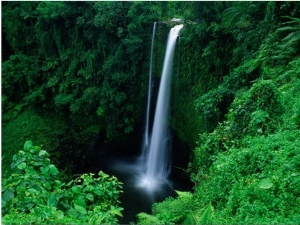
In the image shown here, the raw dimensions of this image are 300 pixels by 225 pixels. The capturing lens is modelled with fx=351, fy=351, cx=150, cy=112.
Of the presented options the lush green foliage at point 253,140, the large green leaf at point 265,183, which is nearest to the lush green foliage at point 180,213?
the lush green foliage at point 253,140

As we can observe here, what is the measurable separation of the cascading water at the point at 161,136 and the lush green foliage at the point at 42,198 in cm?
896

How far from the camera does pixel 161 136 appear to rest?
520 inches

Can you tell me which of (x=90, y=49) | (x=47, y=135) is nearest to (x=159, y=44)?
(x=90, y=49)

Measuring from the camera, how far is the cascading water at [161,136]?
40.9ft

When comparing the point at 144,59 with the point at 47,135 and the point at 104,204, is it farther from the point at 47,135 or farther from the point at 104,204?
the point at 104,204

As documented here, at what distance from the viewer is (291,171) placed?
3885mm

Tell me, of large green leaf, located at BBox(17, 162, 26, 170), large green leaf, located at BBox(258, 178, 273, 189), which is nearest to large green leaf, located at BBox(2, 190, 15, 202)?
large green leaf, located at BBox(17, 162, 26, 170)

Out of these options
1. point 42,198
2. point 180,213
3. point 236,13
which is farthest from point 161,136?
point 42,198

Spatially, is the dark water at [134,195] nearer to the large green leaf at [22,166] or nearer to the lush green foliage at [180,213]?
the lush green foliage at [180,213]

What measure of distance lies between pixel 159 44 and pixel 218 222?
10.1 meters

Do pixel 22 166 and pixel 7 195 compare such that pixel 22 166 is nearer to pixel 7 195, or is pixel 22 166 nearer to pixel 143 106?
pixel 7 195

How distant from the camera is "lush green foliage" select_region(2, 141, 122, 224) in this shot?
299 cm

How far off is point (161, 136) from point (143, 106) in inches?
69.1

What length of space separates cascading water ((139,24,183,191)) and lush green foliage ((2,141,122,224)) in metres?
8.96
